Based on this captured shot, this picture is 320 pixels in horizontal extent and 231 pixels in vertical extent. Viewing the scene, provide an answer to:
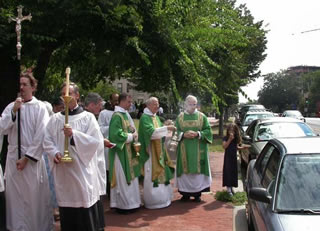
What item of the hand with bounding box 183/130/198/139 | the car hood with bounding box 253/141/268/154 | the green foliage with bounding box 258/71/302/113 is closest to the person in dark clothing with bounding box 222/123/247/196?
the hand with bounding box 183/130/198/139

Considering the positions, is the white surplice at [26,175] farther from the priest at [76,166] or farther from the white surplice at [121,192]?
the white surplice at [121,192]

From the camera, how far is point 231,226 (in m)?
6.11

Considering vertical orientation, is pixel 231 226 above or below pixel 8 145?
below

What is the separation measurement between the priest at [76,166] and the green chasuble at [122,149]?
1.81 meters

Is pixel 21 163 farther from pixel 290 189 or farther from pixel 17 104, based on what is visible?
pixel 290 189

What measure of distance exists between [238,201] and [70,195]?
389cm

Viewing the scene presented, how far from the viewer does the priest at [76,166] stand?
4.54m

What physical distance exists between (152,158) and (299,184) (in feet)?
11.6

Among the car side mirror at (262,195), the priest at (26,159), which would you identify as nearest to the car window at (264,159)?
the car side mirror at (262,195)

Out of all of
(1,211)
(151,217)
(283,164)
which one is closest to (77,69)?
(151,217)

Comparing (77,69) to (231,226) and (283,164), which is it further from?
(283,164)

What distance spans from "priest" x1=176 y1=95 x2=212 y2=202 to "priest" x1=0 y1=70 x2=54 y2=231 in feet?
10.5

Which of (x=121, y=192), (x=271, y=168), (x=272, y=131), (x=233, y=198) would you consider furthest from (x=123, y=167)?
(x=272, y=131)

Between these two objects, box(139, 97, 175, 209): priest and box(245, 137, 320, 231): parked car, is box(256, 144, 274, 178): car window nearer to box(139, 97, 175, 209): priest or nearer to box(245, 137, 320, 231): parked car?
box(245, 137, 320, 231): parked car
